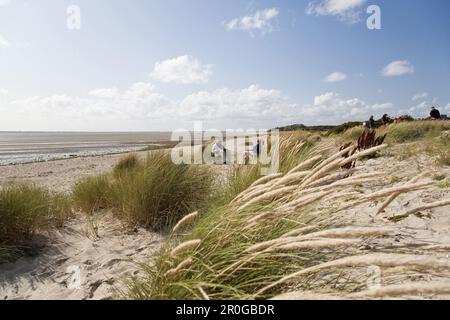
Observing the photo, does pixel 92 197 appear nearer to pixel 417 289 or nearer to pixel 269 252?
pixel 269 252

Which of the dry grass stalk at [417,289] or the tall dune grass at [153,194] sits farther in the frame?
the tall dune grass at [153,194]

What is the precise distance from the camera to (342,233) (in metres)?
0.93

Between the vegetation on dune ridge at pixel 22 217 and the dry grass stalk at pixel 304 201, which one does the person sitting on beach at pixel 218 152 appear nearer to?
the vegetation on dune ridge at pixel 22 217

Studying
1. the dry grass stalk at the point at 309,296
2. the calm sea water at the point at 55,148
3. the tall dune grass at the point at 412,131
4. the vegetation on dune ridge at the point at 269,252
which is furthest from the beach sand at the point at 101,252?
the calm sea water at the point at 55,148

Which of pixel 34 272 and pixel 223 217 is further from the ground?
pixel 223 217

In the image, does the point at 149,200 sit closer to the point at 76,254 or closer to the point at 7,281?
the point at 76,254

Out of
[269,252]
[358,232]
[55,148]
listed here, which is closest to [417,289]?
[358,232]

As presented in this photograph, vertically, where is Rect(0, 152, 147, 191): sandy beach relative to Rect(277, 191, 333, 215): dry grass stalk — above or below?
below

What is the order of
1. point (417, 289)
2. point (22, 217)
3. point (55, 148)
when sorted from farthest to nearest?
point (55, 148) → point (22, 217) → point (417, 289)

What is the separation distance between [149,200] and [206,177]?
1.06 m

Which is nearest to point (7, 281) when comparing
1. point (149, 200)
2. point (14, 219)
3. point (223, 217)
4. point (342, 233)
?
point (14, 219)

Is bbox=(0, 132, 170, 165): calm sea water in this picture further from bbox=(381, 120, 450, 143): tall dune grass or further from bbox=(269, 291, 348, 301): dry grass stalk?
bbox=(269, 291, 348, 301): dry grass stalk

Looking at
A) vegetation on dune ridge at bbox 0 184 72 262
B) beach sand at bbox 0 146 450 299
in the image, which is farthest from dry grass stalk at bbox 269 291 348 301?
vegetation on dune ridge at bbox 0 184 72 262

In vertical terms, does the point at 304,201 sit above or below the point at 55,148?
above
